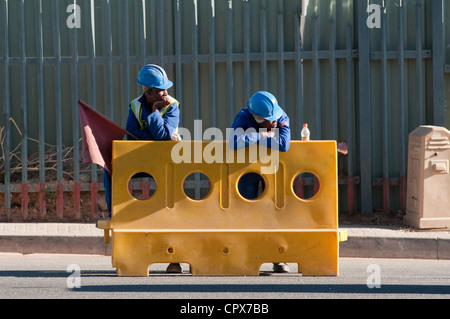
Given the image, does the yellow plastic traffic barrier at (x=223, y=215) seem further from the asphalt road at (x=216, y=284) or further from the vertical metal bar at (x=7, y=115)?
the vertical metal bar at (x=7, y=115)

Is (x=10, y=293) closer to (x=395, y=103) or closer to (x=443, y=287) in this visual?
(x=443, y=287)

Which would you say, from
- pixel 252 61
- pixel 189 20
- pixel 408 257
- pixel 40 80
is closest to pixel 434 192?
pixel 408 257

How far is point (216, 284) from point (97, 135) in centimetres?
161

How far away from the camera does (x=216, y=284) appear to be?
771 centimetres

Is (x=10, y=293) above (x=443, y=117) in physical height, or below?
below

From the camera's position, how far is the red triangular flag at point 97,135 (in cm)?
793

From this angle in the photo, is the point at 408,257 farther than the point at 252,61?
No

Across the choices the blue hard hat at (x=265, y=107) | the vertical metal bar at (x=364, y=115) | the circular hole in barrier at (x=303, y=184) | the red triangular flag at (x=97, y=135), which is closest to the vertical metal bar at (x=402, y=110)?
the vertical metal bar at (x=364, y=115)

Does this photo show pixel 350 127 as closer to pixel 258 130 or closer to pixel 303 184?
pixel 303 184

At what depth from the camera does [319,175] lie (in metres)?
8.00

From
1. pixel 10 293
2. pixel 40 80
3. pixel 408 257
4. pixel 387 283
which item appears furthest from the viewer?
pixel 40 80

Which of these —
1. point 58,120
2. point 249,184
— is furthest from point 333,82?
point 249,184

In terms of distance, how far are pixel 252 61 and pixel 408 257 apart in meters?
3.11

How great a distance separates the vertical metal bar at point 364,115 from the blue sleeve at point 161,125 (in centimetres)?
379
